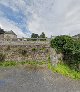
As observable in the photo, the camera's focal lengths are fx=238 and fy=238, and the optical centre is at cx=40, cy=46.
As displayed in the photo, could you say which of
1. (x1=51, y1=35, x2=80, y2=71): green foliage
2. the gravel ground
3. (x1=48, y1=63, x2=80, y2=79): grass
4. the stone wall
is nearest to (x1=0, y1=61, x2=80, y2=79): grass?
(x1=48, y1=63, x2=80, y2=79): grass

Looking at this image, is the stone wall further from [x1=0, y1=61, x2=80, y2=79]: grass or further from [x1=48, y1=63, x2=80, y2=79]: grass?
[x1=48, y1=63, x2=80, y2=79]: grass

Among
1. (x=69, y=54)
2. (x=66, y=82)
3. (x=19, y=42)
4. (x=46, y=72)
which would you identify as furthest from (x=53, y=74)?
(x=19, y=42)

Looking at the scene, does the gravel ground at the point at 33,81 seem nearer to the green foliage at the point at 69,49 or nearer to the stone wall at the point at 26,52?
the stone wall at the point at 26,52

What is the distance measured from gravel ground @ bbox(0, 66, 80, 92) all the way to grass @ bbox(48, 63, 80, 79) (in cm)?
122

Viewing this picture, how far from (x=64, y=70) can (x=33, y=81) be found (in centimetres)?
716

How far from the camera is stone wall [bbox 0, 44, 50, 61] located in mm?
33781

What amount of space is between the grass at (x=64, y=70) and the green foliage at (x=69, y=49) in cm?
107

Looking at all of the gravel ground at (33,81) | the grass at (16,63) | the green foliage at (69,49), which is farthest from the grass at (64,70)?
the grass at (16,63)

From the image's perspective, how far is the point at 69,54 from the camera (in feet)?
111

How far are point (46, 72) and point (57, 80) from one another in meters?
2.93

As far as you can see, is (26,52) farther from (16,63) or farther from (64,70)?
(64,70)

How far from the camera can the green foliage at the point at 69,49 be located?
33125 mm

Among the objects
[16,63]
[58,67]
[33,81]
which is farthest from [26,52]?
[33,81]

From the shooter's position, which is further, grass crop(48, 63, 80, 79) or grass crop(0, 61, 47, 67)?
grass crop(0, 61, 47, 67)
